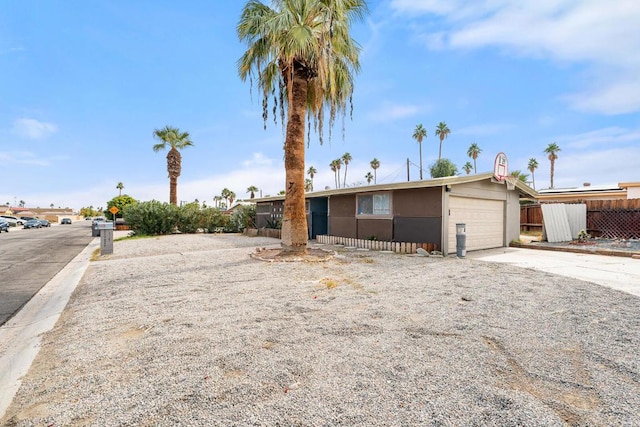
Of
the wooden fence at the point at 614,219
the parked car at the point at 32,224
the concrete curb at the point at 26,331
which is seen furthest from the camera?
the parked car at the point at 32,224

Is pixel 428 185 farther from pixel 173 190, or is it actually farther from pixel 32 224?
pixel 32 224

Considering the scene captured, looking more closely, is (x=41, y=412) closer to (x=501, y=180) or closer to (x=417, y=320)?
(x=417, y=320)

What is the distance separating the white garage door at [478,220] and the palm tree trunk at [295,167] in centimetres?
536

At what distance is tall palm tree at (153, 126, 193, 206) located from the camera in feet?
91.4

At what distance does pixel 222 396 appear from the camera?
96.9 inches

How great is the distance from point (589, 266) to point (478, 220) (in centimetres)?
411

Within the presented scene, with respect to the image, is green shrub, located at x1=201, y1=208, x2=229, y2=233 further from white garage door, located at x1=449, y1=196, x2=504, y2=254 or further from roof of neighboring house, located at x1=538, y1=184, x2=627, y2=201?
roof of neighboring house, located at x1=538, y1=184, x2=627, y2=201

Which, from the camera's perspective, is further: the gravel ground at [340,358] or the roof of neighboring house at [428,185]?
the roof of neighboring house at [428,185]

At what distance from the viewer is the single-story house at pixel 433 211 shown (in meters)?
11.0

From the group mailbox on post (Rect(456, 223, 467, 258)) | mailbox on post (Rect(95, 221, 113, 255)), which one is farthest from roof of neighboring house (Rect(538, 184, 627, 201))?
mailbox on post (Rect(95, 221, 113, 255))

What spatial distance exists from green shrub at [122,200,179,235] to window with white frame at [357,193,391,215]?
1385 cm

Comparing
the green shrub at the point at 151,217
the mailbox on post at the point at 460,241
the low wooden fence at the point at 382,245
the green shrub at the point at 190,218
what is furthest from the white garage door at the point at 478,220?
the green shrub at the point at 151,217

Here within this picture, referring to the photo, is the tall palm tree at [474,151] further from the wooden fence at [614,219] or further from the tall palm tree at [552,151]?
the wooden fence at [614,219]

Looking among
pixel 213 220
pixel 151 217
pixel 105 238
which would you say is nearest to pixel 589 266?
pixel 105 238
